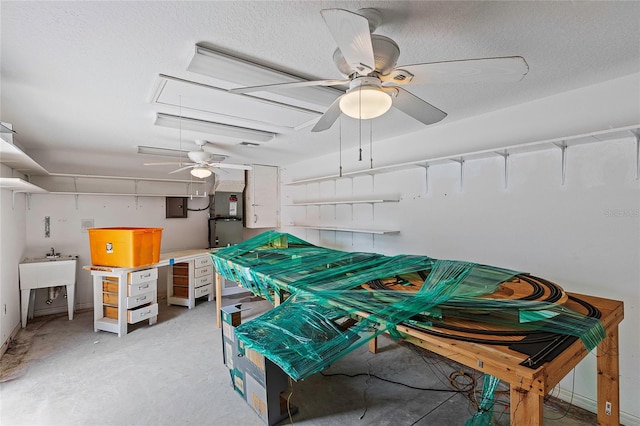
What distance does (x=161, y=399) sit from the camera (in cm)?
233

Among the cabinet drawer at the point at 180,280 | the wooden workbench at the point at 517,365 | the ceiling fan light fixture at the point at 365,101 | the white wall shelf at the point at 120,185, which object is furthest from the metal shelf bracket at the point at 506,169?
the white wall shelf at the point at 120,185

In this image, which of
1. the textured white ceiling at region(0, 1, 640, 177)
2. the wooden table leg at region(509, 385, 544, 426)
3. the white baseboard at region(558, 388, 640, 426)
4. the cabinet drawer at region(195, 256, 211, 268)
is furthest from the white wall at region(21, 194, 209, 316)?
the white baseboard at region(558, 388, 640, 426)

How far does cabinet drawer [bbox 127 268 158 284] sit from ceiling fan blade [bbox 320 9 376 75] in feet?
11.7

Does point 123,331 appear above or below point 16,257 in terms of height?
below

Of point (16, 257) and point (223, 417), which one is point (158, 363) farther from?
point (16, 257)

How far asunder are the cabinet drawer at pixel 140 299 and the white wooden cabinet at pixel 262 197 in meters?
2.11

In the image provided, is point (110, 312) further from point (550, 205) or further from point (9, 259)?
point (550, 205)

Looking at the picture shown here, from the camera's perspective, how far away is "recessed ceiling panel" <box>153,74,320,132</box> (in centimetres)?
215

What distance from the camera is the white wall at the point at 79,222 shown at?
13.8 feet

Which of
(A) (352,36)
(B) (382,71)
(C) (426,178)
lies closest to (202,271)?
(C) (426,178)

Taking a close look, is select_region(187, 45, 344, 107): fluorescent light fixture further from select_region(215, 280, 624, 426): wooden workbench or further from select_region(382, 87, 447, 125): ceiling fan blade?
select_region(215, 280, 624, 426): wooden workbench

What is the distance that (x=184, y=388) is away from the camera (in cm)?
247

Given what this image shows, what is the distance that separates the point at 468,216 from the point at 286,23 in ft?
7.92

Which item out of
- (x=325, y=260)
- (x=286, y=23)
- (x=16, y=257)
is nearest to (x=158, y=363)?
(x=325, y=260)
